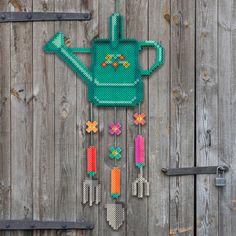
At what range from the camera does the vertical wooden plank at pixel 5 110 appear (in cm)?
307

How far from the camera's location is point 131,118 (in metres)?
3.06

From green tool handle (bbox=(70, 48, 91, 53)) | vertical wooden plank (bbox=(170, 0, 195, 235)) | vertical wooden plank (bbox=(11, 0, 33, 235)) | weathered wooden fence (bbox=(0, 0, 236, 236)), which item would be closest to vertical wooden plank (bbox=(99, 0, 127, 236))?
weathered wooden fence (bbox=(0, 0, 236, 236))

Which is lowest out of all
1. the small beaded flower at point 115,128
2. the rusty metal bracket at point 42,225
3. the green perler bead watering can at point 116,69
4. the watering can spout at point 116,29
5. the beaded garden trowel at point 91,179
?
the rusty metal bracket at point 42,225

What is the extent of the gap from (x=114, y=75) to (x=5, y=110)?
0.63 metres

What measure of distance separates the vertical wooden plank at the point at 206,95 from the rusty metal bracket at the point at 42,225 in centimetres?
64

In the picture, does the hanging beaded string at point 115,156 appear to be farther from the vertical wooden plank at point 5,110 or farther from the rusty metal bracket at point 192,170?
the vertical wooden plank at point 5,110

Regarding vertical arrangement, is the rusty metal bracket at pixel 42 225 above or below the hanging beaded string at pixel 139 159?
below

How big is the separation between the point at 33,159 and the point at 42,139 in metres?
0.12

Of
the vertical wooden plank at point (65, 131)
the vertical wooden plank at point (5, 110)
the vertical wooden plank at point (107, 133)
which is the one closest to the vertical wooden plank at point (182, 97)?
the vertical wooden plank at point (107, 133)

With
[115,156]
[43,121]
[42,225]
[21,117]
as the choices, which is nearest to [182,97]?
[115,156]

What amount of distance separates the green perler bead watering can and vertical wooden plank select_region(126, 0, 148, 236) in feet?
0.15

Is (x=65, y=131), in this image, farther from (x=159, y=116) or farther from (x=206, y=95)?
(x=206, y=95)

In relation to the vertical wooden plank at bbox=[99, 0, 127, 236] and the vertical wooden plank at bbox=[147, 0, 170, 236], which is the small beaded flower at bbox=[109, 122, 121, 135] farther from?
the vertical wooden plank at bbox=[147, 0, 170, 236]

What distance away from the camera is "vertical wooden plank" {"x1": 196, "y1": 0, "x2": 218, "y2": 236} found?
3057mm
